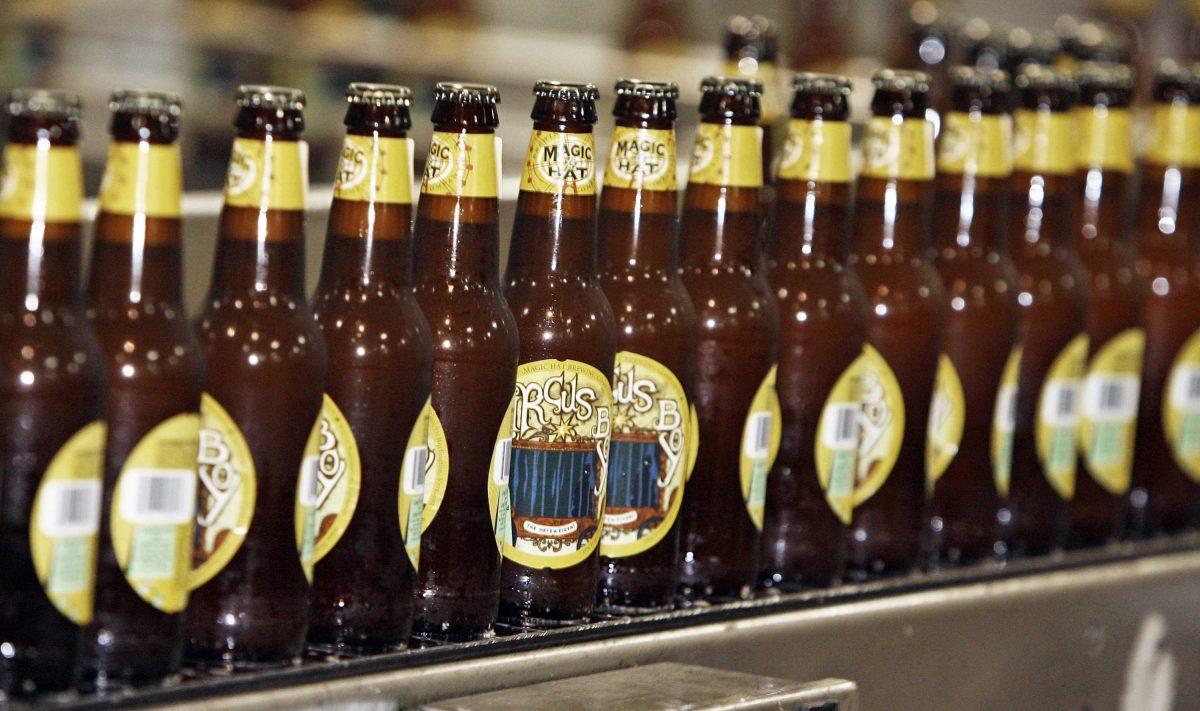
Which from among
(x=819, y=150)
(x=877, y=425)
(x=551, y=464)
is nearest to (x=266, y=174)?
(x=551, y=464)

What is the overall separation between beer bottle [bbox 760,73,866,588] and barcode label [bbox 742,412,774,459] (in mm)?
72

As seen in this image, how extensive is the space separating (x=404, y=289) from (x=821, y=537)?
0.48 meters

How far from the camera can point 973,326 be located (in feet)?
5.74

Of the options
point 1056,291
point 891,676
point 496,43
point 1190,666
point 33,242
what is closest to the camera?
point 33,242

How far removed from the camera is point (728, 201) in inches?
60.0

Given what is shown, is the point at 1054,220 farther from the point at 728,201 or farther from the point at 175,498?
the point at 175,498

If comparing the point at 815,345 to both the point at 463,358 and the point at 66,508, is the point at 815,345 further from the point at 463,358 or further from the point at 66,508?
the point at 66,508

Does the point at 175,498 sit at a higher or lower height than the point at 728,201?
lower

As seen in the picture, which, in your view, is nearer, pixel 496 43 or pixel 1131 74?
pixel 1131 74

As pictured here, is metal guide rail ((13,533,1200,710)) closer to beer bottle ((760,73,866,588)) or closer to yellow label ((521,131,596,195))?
beer bottle ((760,73,866,588))

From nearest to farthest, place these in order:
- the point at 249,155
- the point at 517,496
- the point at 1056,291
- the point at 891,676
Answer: the point at 249,155, the point at 517,496, the point at 891,676, the point at 1056,291

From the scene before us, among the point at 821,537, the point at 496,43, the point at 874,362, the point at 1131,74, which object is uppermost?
the point at 496,43

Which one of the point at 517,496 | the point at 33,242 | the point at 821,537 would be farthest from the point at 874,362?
the point at 33,242

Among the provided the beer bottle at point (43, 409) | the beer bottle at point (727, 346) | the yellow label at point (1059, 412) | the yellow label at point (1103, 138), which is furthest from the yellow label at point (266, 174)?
the yellow label at point (1103, 138)
